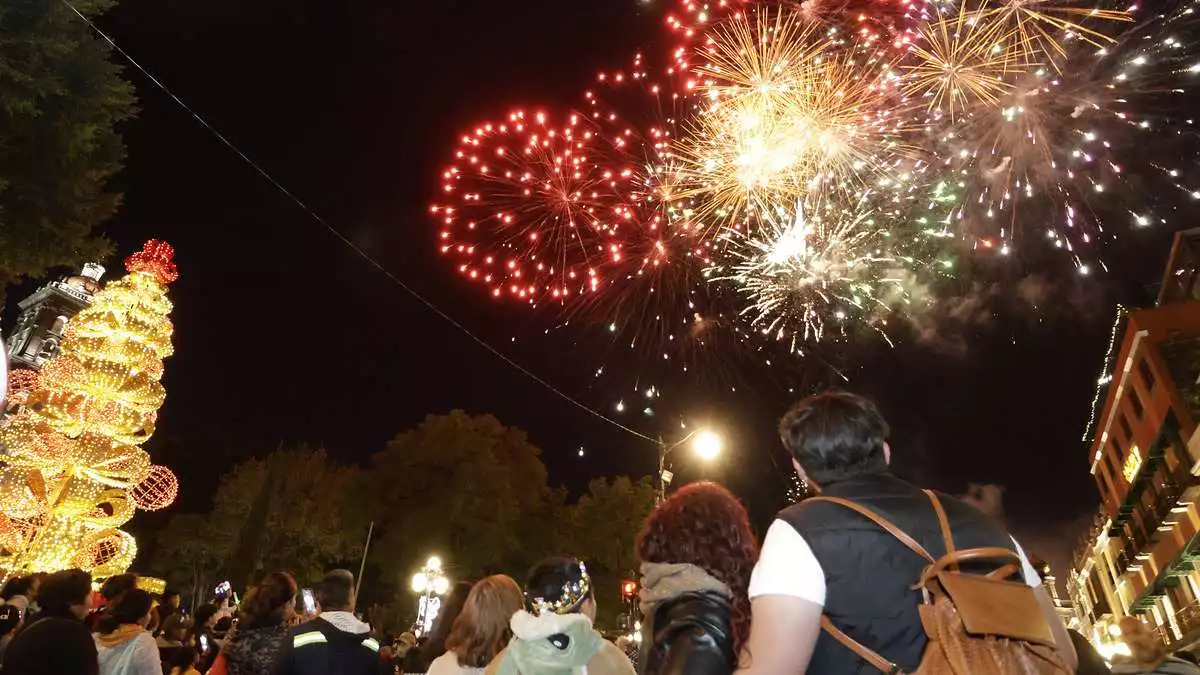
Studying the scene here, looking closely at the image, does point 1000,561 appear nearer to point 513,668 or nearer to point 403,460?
point 513,668

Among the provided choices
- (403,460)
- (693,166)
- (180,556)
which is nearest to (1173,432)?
(693,166)

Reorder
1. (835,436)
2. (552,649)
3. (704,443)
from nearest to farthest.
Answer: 1. (835,436)
2. (552,649)
3. (704,443)

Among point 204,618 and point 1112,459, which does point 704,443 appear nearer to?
point 204,618

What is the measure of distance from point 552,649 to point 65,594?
3580mm

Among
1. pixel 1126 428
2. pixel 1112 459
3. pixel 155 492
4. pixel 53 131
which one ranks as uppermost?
pixel 1126 428

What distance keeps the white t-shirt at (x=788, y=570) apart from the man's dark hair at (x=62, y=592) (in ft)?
15.4

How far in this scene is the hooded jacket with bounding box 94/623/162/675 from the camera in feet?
16.3

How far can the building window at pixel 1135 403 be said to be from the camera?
4022 centimetres

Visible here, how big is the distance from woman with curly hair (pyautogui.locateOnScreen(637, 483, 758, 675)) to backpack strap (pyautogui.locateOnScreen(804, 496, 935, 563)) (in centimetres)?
57

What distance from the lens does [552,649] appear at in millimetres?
3137

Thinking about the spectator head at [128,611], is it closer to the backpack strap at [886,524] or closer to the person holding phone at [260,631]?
the person holding phone at [260,631]

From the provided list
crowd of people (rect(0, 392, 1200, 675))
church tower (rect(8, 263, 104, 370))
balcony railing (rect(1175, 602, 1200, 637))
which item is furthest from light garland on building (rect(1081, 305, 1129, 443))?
church tower (rect(8, 263, 104, 370))

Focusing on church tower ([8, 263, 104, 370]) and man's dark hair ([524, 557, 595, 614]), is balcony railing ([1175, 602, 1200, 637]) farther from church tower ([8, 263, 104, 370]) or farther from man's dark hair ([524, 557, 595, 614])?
church tower ([8, 263, 104, 370])

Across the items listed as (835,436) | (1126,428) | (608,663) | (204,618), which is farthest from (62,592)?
(1126,428)
